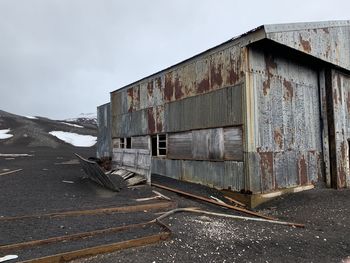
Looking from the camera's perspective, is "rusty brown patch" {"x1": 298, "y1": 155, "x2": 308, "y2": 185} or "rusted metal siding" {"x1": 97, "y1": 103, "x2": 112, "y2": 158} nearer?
"rusty brown patch" {"x1": 298, "y1": 155, "x2": 308, "y2": 185}

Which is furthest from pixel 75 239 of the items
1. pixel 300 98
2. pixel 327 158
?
pixel 327 158

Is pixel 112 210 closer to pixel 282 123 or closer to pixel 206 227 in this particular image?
pixel 206 227

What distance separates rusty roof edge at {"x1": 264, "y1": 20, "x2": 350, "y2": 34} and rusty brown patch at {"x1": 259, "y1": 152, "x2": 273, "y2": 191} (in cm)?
382

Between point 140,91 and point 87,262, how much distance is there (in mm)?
11613

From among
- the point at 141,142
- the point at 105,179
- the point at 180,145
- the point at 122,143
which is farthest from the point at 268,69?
the point at 122,143

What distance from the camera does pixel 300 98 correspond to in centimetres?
1202

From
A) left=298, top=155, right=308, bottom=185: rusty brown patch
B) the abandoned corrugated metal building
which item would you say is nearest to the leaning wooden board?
the abandoned corrugated metal building

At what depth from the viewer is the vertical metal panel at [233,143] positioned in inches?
408

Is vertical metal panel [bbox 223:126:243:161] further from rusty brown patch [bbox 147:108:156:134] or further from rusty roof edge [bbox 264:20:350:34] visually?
rusty brown patch [bbox 147:108:156:134]

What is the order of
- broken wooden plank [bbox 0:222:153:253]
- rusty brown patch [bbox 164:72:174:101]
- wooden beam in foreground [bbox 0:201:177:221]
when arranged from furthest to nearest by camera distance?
rusty brown patch [bbox 164:72:174:101] → wooden beam in foreground [bbox 0:201:177:221] → broken wooden plank [bbox 0:222:153:253]

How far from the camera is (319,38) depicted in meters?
11.9

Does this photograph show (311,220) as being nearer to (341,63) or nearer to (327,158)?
(327,158)

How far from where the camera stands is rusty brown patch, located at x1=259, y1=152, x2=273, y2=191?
1034 centimetres

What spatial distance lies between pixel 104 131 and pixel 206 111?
997cm
